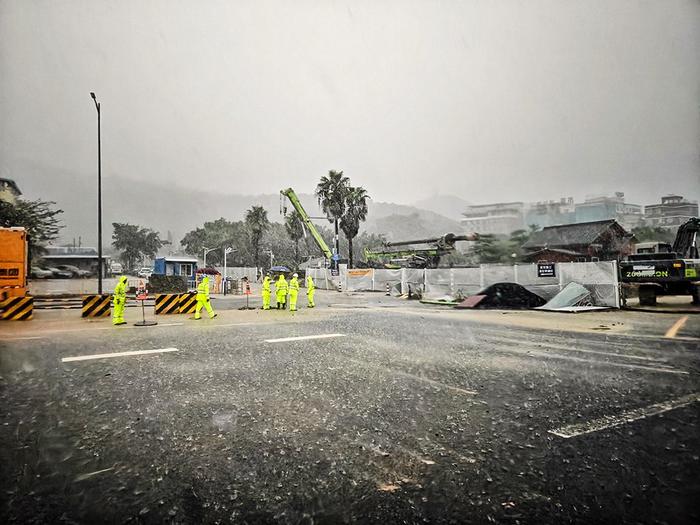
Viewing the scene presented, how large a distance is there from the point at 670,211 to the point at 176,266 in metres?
28.4

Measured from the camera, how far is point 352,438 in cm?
284

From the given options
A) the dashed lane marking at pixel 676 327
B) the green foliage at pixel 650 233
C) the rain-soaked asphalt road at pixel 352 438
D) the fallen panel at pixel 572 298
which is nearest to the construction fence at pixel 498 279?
the fallen panel at pixel 572 298

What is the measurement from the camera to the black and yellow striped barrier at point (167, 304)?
12.5 metres

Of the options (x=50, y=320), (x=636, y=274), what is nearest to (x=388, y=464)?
(x=50, y=320)

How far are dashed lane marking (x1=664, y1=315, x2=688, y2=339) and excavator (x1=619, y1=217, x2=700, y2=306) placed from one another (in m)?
2.13

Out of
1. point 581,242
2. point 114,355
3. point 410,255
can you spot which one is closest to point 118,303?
point 114,355

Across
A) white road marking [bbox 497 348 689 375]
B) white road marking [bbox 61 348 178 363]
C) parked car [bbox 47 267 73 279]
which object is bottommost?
white road marking [bbox 497 348 689 375]

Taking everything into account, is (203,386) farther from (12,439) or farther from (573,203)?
(573,203)

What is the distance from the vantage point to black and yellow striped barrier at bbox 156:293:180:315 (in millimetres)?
12453

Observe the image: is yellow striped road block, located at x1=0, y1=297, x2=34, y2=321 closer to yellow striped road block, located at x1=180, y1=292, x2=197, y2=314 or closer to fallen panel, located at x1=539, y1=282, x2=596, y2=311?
yellow striped road block, located at x1=180, y1=292, x2=197, y2=314

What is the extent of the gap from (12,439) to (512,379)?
15.6 ft

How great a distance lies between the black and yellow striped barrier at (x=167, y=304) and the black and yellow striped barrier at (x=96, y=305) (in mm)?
1421

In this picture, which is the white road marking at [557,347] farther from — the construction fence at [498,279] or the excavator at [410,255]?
the construction fence at [498,279]

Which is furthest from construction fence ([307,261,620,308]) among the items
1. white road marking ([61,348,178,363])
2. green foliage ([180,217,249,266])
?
green foliage ([180,217,249,266])
